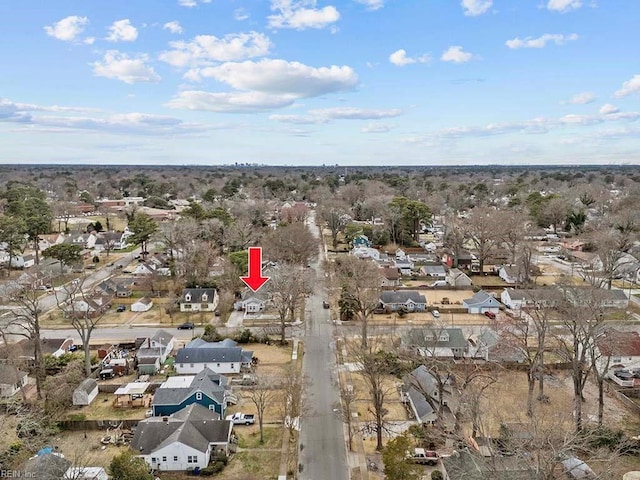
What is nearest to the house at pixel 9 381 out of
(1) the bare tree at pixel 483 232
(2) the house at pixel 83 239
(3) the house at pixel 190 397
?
(3) the house at pixel 190 397

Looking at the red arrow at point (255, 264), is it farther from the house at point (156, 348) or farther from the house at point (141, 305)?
the house at point (141, 305)

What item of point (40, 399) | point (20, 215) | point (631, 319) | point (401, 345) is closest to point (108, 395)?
point (40, 399)

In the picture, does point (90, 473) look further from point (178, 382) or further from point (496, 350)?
point (496, 350)

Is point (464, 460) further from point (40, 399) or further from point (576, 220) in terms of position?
point (576, 220)

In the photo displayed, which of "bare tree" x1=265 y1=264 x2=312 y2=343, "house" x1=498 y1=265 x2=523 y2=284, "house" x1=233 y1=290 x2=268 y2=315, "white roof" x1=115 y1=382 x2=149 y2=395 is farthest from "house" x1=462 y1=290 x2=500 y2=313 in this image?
"white roof" x1=115 y1=382 x2=149 y2=395

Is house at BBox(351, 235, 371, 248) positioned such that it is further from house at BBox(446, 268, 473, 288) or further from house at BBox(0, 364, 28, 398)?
house at BBox(0, 364, 28, 398)
